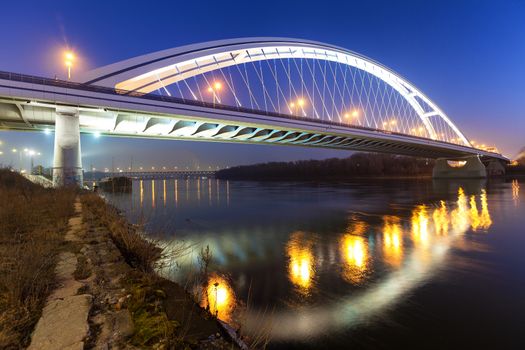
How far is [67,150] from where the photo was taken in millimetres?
20297

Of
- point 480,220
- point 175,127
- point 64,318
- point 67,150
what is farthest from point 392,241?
point 175,127

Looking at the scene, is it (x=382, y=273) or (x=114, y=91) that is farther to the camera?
(x=114, y=91)

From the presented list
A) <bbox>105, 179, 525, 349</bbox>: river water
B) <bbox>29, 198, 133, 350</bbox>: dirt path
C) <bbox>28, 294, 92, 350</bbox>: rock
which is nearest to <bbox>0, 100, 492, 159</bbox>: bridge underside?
<bbox>105, 179, 525, 349</bbox>: river water

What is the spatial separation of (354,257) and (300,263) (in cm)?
155

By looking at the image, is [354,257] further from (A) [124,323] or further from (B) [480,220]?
(B) [480,220]

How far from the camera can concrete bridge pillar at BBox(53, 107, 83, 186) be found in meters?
19.7

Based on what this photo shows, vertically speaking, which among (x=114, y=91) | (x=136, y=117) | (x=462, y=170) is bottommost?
(x=462, y=170)

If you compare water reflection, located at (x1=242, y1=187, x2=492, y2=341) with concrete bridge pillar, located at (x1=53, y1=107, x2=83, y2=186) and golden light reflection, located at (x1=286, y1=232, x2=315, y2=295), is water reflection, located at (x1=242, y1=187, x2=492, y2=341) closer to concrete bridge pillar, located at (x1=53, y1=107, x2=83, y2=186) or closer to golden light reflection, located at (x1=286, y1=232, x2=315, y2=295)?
golden light reflection, located at (x1=286, y1=232, x2=315, y2=295)

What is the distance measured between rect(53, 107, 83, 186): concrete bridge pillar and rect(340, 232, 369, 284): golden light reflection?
1830 cm

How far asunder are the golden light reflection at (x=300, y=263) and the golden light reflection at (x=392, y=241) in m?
2.06

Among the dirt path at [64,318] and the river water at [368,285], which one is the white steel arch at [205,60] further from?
the dirt path at [64,318]

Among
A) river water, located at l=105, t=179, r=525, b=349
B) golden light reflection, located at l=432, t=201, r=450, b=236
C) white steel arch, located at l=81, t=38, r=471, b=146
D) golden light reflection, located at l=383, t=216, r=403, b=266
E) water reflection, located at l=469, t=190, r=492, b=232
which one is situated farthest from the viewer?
white steel arch, located at l=81, t=38, r=471, b=146

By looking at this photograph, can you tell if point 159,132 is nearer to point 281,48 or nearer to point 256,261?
point 281,48

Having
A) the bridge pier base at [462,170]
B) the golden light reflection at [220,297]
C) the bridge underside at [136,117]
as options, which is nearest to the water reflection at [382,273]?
the golden light reflection at [220,297]
